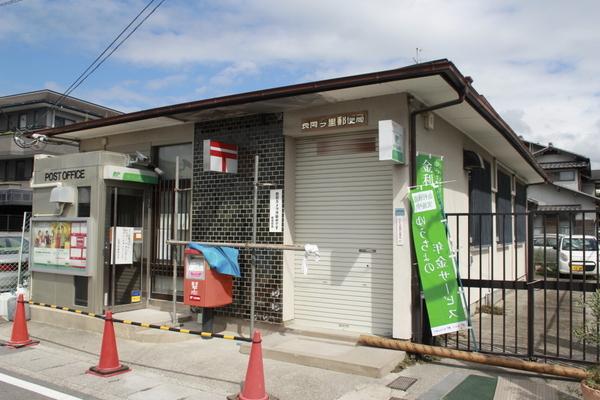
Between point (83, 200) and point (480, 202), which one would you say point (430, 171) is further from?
point (83, 200)

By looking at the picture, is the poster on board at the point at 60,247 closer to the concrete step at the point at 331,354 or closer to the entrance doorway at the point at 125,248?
the entrance doorway at the point at 125,248

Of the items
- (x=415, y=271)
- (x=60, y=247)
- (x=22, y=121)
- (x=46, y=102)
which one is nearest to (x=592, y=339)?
(x=415, y=271)

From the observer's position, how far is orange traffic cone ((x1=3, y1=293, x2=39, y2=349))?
303 inches

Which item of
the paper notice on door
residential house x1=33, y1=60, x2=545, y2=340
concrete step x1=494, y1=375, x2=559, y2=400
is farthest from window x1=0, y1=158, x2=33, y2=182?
concrete step x1=494, y1=375, x2=559, y2=400

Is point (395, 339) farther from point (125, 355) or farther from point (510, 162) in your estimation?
point (510, 162)

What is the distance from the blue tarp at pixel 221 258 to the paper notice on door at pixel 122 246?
2.28 metres

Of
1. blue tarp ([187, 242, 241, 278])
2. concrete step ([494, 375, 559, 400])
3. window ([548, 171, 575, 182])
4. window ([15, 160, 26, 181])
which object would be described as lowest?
concrete step ([494, 375, 559, 400])

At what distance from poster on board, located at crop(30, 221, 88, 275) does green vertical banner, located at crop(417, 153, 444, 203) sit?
6174mm

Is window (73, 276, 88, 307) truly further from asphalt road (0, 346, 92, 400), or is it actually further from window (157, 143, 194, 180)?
asphalt road (0, 346, 92, 400)

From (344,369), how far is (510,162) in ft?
33.2

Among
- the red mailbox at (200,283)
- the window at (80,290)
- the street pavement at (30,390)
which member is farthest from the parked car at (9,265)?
the street pavement at (30,390)

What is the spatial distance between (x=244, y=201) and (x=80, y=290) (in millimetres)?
3736

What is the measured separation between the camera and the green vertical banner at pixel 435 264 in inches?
262

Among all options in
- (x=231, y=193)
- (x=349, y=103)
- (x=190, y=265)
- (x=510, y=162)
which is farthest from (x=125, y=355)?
(x=510, y=162)
